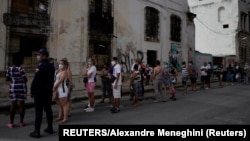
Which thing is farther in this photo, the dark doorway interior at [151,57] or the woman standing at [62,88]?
the dark doorway interior at [151,57]

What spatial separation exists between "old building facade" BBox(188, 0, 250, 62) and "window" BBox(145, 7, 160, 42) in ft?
44.5

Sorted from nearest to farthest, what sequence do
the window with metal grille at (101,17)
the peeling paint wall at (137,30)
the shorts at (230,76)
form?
the window with metal grille at (101,17) → the peeling paint wall at (137,30) → the shorts at (230,76)

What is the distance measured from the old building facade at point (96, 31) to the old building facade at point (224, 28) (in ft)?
35.3

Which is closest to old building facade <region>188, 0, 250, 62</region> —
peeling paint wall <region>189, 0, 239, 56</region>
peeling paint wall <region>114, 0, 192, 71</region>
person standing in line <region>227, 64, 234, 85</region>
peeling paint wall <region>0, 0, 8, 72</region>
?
peeling paint wall <region>189, 0, 239, 56</region>

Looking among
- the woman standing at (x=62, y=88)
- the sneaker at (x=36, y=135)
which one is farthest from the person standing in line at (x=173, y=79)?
the sneaker at (x=36, y=135)

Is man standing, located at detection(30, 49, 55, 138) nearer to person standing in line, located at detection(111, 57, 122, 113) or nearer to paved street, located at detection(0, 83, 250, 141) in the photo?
paved street, located at detection(0, 83, 250, 141)

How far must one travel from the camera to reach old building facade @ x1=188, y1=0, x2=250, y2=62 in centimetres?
3045

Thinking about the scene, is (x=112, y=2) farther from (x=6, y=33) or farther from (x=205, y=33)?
(x=205, y=33)

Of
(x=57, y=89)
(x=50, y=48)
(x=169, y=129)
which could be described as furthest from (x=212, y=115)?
(x=50, y=48)

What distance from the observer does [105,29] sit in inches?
618

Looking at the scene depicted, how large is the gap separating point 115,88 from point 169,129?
4.03m

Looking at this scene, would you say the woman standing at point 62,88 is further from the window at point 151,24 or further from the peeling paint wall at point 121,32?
the window at point 151,24

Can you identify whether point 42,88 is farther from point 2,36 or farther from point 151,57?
point 151,57

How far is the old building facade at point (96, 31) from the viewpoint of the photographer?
12280mm
